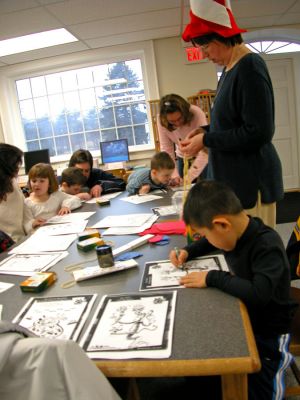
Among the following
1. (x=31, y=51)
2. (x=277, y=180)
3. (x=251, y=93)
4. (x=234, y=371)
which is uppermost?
(x=31, y=51)

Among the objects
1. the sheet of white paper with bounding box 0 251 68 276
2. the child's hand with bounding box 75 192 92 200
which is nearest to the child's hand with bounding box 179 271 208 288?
the sheet of white paper with bounding box 0 251 68 276

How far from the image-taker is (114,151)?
4.78 meters

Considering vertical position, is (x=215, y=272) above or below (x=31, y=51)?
below

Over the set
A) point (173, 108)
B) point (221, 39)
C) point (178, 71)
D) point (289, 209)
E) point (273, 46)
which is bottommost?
point (289, 209)

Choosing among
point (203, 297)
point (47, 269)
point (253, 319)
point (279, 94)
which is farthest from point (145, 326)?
point (279, 94)

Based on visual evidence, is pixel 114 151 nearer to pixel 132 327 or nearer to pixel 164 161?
pixel 164 161

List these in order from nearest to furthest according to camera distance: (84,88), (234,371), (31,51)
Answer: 1. (234,371)
2. (31,51)
3. (84,88)

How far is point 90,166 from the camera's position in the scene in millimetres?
3193

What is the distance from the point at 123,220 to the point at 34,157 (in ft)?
10.8

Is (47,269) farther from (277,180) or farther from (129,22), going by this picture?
(129,22)

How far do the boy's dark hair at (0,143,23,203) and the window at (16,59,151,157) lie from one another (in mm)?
3234

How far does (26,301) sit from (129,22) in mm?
3497

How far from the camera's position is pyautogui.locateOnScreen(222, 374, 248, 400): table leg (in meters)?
0.68

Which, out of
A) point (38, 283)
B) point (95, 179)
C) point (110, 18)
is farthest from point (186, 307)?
point (110, 18)
